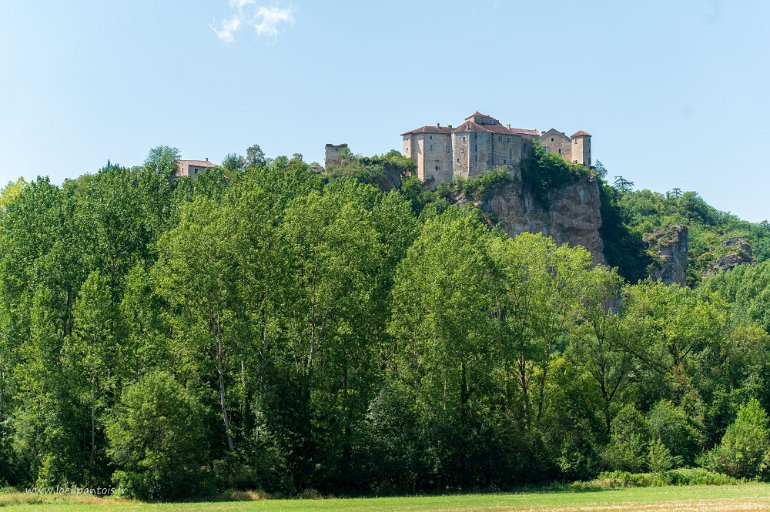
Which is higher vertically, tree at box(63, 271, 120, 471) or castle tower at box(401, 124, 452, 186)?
castle tower at box(401, 124, 452, 186)

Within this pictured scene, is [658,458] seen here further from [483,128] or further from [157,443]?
[483,128]

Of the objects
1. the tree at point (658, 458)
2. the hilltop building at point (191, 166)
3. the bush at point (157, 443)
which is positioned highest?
the hilltop building at point (191, 166)

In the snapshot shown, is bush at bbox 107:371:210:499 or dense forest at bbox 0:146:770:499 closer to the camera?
bush at bbox 107:371:210:499

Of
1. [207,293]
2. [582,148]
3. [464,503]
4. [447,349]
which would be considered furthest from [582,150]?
[464,503]

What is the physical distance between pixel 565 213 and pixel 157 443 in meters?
117

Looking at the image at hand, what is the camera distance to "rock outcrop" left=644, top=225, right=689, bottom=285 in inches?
6211

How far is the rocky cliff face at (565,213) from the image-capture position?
14788cm

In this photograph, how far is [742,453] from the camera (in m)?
59.6

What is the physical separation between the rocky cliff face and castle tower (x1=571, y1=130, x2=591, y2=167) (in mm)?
14998

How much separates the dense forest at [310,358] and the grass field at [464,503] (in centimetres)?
373

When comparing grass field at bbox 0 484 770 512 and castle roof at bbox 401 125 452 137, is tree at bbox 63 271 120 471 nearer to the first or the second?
grass field at bbox 0 484 770 512

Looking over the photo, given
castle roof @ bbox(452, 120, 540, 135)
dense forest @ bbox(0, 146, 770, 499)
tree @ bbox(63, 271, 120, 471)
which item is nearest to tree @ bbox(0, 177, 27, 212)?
dense forest @ bbox(0, 146, 770, 499)

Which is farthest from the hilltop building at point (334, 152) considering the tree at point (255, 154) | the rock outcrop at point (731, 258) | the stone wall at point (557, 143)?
the rock outcrop at point (731, 258)

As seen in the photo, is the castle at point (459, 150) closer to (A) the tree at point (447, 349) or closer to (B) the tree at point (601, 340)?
(B) the tree at point (601, 340)
